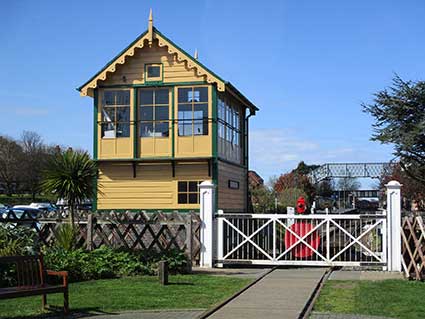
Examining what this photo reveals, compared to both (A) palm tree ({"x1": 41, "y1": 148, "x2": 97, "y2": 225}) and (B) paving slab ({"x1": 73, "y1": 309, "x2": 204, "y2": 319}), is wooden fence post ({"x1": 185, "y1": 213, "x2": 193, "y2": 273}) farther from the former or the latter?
(B) paving slab ({"x1": 73, "y1": 309, "x2": 204, "y2": 319})

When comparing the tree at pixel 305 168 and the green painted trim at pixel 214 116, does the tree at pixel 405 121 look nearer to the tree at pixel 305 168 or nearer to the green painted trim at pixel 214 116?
the green painted trim at pixel 214 116

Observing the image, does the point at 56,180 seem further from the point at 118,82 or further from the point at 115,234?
the point at 118,82

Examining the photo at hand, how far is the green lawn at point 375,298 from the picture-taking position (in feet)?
34.9

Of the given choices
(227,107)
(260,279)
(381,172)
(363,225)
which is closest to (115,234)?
(260,279)

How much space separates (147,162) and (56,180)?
689 cm

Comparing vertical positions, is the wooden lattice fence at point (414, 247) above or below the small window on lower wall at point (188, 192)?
below

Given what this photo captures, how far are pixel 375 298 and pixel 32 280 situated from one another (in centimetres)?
619

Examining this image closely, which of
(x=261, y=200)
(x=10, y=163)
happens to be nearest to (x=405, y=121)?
(x=261, y=200)

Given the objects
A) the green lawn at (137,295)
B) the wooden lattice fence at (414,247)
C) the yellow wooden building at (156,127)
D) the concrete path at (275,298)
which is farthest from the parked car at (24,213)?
the wooden lattice fence at (414,247)

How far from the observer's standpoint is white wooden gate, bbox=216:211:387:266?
17.1 metres

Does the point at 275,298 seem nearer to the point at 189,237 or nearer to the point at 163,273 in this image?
the point at 163,273

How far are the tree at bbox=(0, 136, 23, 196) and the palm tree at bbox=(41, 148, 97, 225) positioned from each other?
51568 mm

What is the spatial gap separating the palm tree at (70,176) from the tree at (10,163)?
169ft

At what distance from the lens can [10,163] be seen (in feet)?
218
